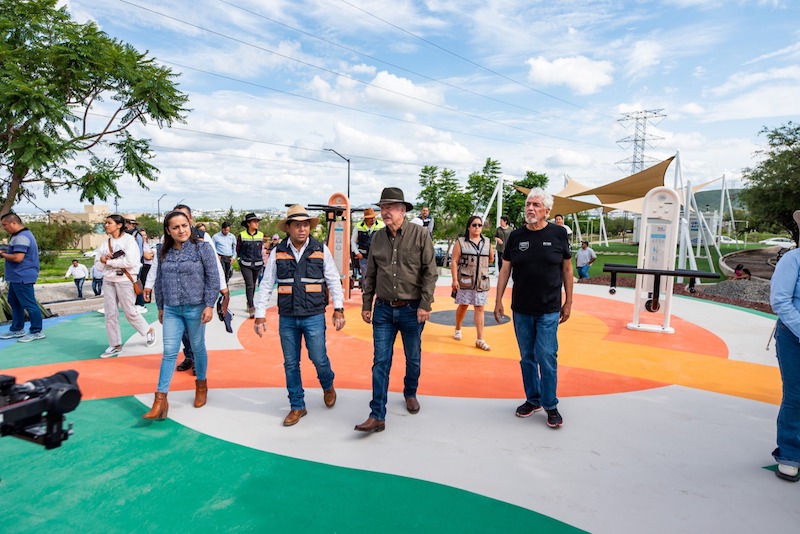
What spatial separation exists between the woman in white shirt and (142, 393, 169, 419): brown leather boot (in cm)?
227

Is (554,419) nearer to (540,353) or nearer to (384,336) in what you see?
(540,353)

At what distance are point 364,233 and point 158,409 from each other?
5907mm

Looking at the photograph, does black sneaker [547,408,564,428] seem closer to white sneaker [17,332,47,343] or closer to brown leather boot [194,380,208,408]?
brown leather boot [194,380,208,408]

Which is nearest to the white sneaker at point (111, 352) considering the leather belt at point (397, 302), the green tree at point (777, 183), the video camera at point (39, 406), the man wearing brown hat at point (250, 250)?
the man wearing brown hat at point (250, 250)

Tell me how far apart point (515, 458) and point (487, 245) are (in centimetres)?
336

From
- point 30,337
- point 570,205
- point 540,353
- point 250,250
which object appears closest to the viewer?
point 540,353

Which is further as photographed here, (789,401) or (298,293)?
(298,293)

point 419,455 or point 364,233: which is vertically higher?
point 364,233

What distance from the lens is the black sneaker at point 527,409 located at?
4.10 meters

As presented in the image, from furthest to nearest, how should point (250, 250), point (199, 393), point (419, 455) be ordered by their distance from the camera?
1. point (250, 250)
2. point (199, 393)
3. point (419, 455)

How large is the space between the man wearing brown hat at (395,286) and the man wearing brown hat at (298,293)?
0.38 metres

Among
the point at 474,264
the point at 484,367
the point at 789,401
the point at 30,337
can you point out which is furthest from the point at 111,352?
the point at 789,401

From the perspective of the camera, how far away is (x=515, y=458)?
337 cm

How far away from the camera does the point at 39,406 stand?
5.40ft
